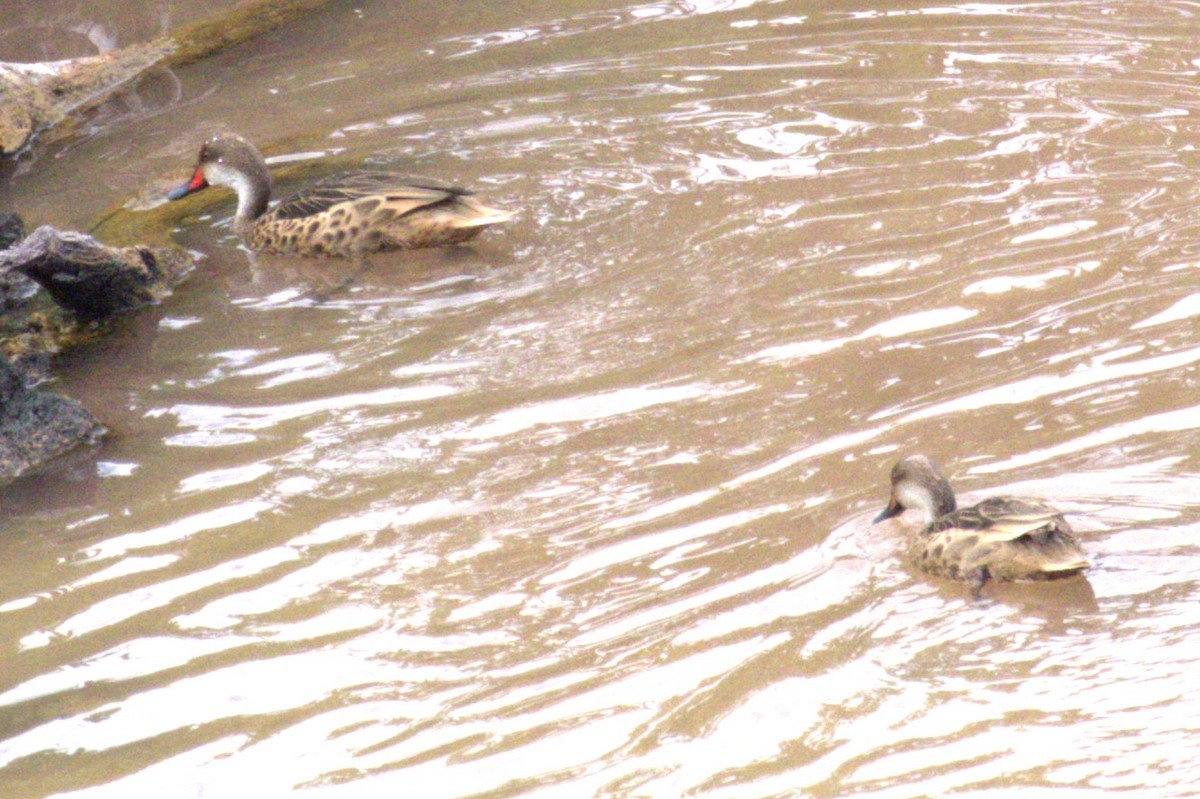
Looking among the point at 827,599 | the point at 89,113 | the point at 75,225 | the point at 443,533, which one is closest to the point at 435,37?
the point at 89,113

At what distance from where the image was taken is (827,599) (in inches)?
177

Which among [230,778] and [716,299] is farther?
[716,299]

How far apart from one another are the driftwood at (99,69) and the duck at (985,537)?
7.84m

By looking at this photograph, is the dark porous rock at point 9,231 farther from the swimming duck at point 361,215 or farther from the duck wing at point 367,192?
the duck wing at point 367,192

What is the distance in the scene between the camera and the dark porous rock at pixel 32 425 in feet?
19.6

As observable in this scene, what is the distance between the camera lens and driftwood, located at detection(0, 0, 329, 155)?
1043 centimetres

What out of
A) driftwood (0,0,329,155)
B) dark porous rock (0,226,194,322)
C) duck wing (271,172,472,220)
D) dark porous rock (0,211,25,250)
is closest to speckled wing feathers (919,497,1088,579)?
duck wing (271,172,472,220)

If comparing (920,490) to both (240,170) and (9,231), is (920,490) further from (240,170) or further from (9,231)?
(9,231)

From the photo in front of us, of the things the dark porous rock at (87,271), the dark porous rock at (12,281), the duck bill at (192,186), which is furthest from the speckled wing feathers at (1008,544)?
the duck bill at (192,186)

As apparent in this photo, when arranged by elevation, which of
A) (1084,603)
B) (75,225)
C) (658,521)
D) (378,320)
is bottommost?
(1084,603)

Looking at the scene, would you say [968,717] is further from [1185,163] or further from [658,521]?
[1185,163]

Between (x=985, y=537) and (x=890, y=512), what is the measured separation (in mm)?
443

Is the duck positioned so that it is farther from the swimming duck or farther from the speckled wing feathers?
the swimming duck

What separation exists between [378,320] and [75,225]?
2.87 metres
